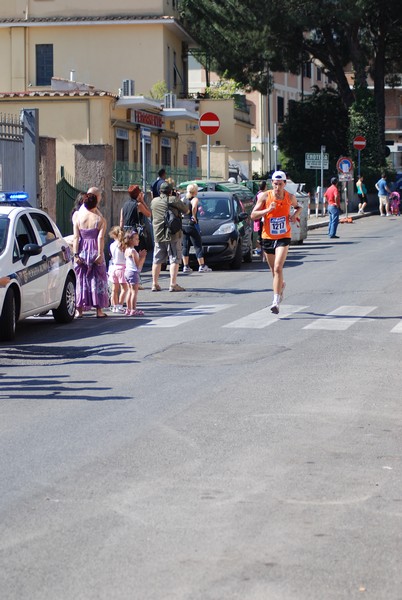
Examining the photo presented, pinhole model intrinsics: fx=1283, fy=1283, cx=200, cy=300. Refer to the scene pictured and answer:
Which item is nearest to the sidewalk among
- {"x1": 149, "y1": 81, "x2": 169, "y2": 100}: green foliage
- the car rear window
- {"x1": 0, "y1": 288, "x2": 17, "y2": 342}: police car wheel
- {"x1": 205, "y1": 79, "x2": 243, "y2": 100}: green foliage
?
{"x1": 149, "y1": 81, "x2": 169, "y2": 100}: green foliage

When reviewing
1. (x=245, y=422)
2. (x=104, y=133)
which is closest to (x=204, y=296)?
(x=245, y=422)

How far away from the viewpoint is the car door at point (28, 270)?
15.4 meters

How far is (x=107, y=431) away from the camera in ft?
30.4

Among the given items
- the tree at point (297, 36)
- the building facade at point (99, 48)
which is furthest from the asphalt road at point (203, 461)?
the tree at point (297, 36)

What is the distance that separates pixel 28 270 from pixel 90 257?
1965 millimetres

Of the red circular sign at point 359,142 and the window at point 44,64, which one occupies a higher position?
the window at point 44,64

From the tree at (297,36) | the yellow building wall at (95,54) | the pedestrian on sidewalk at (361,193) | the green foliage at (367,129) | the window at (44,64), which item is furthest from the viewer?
the green foliage at (367,129)

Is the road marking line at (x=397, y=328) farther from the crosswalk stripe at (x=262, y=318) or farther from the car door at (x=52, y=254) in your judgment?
the car door at (x=52, y=254)

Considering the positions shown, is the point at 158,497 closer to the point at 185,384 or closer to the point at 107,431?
the point at 107,431

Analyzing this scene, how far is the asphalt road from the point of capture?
582 centimetres

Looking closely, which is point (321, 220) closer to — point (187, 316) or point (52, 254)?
point (187, 316)

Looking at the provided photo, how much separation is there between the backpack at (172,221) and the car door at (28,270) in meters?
5.14

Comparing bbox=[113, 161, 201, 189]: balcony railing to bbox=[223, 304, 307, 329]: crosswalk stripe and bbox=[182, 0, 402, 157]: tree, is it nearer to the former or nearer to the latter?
bbox=[223, 304, 307, 329]: crosswalk stripe

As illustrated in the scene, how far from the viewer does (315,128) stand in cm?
6819
